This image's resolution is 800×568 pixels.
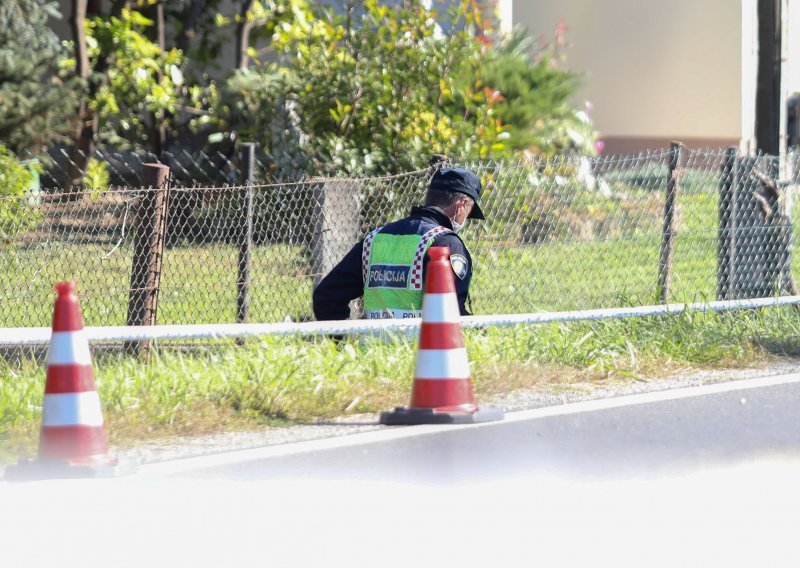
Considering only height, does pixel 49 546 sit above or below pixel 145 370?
below

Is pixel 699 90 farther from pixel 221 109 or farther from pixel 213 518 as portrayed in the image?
pixel 213 518

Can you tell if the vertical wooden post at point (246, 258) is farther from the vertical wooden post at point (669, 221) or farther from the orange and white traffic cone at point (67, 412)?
the orange and white traffic cone at point (67, 412)

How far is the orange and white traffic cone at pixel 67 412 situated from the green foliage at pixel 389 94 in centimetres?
687

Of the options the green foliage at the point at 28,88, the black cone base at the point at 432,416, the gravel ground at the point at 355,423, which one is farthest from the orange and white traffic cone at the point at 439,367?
the green foliage at the point at 28,88

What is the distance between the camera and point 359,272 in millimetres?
6926

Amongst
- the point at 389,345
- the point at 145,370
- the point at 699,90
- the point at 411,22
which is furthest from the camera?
the point at 699,90

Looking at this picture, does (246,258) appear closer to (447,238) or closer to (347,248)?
(347,248)

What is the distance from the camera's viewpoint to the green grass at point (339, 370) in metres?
5.87

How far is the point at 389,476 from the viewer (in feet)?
17.3

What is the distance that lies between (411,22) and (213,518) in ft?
25.7

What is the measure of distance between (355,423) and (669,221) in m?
3.92

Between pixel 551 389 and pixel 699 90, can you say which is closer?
pixel 551 389

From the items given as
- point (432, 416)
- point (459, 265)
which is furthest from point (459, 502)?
point (459, 265)

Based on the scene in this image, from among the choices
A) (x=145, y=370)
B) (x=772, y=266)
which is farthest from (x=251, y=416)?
(x=772, y=266)
